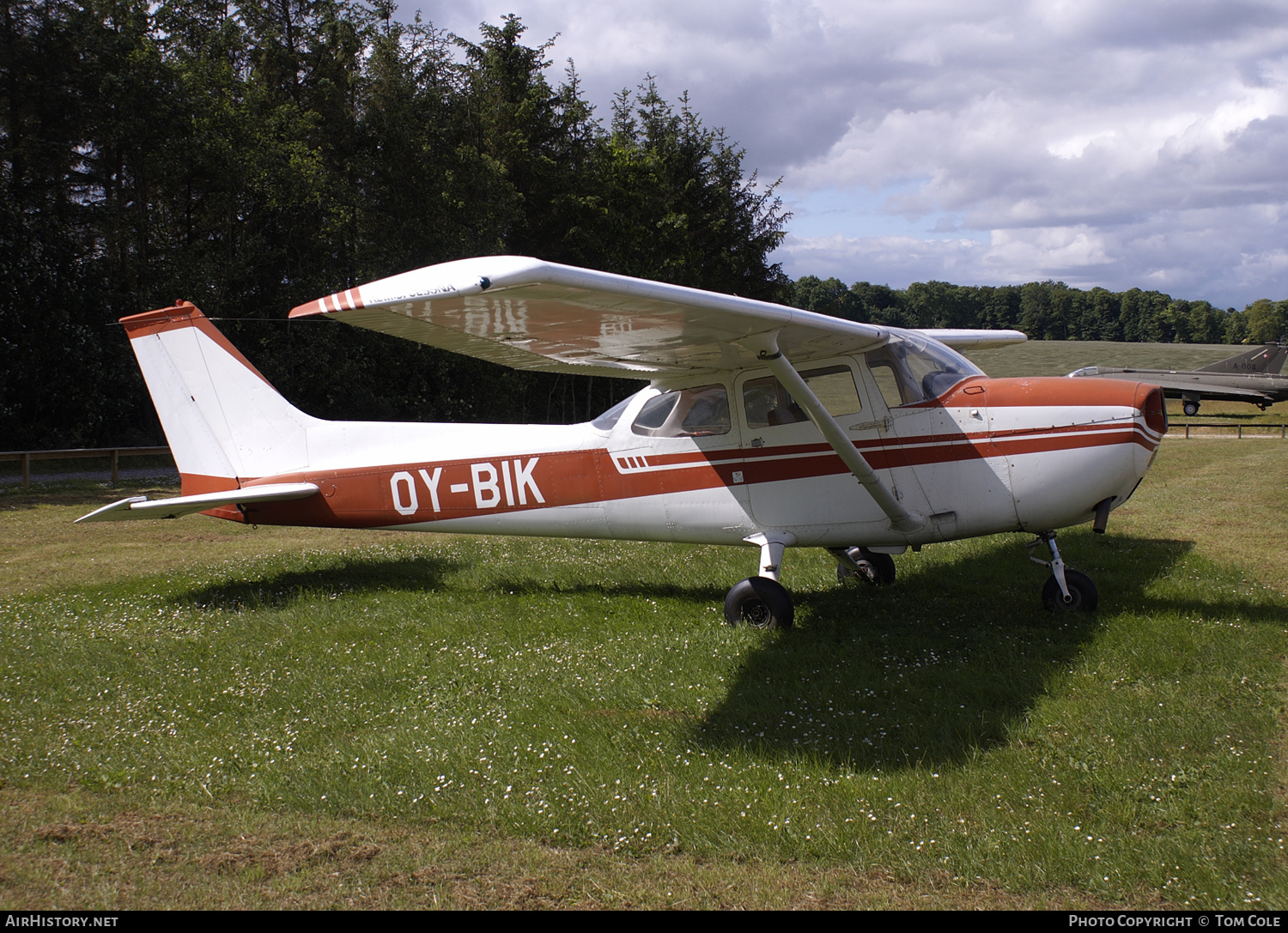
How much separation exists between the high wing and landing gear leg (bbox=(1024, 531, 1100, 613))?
2224 mm

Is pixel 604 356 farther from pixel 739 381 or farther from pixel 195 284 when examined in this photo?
pixel 195 284

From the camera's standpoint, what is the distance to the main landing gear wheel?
799 cm

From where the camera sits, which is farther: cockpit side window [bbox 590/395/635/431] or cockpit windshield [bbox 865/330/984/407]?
cockpit side window [bbox 590/395/635/431]

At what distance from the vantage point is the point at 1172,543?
9.56m

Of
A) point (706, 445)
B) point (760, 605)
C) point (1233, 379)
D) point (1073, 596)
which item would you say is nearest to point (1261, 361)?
point (1233, 379)

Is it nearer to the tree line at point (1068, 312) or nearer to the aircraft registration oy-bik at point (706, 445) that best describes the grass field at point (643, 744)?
the aircraft registration oy-bik at point (706, 445)

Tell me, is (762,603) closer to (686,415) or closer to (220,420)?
(686,415)

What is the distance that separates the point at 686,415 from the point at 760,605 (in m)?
1.75

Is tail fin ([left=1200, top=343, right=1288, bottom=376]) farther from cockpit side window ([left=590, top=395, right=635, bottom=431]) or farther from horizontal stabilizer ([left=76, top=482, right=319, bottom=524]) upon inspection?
horizontal stabilizer ([left=76, top=482, right=319, bottom=524])

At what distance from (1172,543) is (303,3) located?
99.6 ft

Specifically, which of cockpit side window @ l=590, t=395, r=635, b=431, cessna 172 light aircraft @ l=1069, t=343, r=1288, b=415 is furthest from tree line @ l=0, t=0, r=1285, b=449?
cessna 172 light aircraft @ l=1069, t=343, r=1288, b=415

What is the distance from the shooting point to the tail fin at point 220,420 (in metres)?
8.20

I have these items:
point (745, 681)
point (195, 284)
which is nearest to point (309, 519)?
point (745, 681)

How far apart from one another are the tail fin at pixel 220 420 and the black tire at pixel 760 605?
4.55 meters
